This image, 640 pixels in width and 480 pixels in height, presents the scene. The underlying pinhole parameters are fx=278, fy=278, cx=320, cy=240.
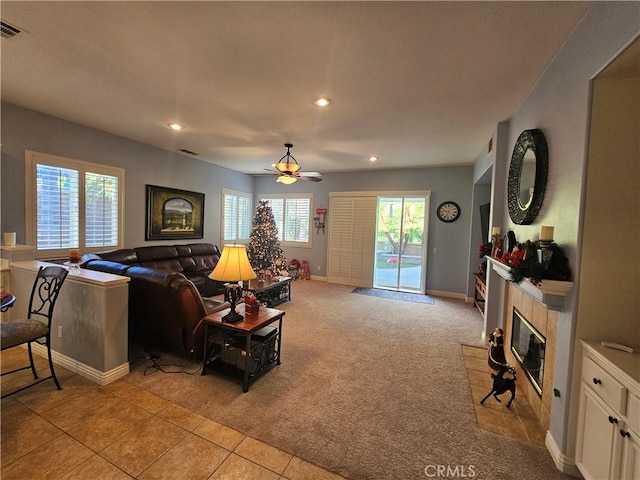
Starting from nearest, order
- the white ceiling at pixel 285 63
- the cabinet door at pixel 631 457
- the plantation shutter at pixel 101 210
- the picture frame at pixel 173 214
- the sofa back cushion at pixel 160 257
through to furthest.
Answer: the cabinet door at pixel 631 457, the white ceiling at pixel 285 63, the plantation shutter at pixel 101 210, the sofa back cushion at pixel 160 257, the picture frame at pixel 173 214

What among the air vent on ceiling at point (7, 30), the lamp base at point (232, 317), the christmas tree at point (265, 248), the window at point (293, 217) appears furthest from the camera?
the window at point (293, 217)

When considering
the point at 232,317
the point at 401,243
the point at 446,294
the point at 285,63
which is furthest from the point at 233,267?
the point at 446,294

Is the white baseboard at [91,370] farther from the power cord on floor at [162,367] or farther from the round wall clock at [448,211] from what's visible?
the round wall clock at [448,211]

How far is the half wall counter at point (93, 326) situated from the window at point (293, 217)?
207 inches

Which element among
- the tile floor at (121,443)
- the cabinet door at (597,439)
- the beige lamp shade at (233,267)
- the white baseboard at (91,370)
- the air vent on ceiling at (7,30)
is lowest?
the tile floor at (121,443)

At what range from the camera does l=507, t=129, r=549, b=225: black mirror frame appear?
224 cm

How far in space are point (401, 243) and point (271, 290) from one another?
3399 mm

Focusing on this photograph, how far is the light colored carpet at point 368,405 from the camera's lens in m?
1.84

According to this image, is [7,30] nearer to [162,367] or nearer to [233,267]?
[233,267]

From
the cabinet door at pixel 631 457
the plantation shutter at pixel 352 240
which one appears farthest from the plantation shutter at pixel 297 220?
the cabinet door at pixel 631 457

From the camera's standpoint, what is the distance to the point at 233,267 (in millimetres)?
2570

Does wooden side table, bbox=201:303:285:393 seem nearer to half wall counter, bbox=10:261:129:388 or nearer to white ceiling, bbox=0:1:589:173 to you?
half wall counter, bbox=10:261:129:388

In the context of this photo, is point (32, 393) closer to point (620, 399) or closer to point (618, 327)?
point (620, 399)

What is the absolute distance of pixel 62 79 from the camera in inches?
110
